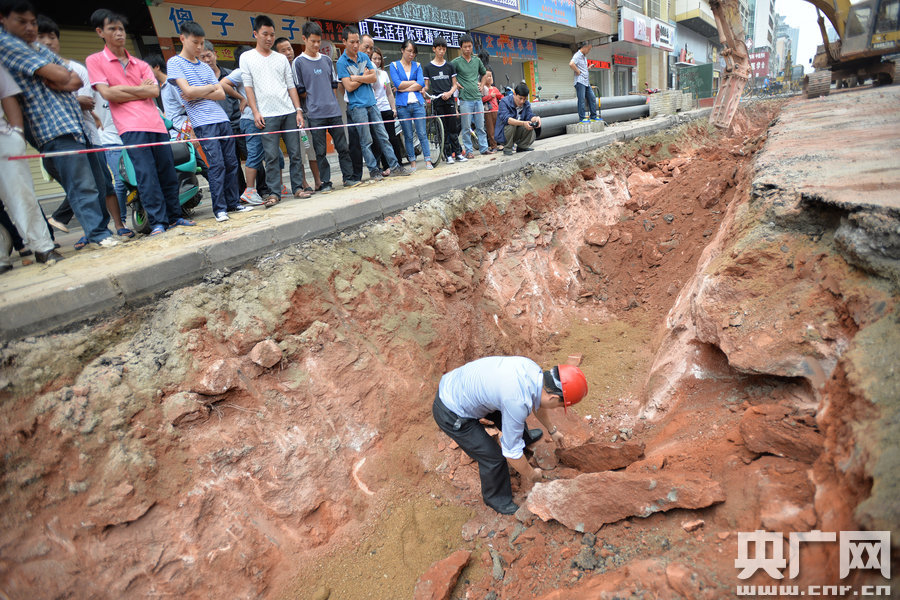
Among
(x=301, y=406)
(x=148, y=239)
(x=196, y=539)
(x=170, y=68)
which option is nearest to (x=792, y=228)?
(x=301, y=406)

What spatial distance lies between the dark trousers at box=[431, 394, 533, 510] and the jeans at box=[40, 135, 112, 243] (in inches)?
125

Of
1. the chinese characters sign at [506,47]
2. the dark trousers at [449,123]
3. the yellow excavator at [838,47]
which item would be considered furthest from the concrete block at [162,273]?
the chinese characters sign at [506,47]

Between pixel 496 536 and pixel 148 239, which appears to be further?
pixel 148 239

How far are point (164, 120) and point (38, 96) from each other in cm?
145

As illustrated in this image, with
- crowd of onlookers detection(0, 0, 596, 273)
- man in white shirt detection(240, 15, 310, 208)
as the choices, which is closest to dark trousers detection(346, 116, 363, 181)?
crowd of onlookers detection(0, 0, 596, 273)

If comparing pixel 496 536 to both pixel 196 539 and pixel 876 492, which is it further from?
pixel 876 492

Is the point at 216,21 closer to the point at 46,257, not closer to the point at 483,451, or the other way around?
the point at 46,257

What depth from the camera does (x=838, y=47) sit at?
527 inches

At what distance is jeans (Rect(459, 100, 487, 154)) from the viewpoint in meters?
7.23

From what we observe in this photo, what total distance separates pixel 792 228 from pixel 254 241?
4013 mm

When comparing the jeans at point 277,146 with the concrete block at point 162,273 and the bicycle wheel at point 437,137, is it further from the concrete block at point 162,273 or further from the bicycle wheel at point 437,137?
the bicycle wheel at point 437,137

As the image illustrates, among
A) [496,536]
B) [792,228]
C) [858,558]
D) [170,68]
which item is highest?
[170,68]

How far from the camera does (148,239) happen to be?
3812 mm

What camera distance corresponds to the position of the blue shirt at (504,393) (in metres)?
2.93
